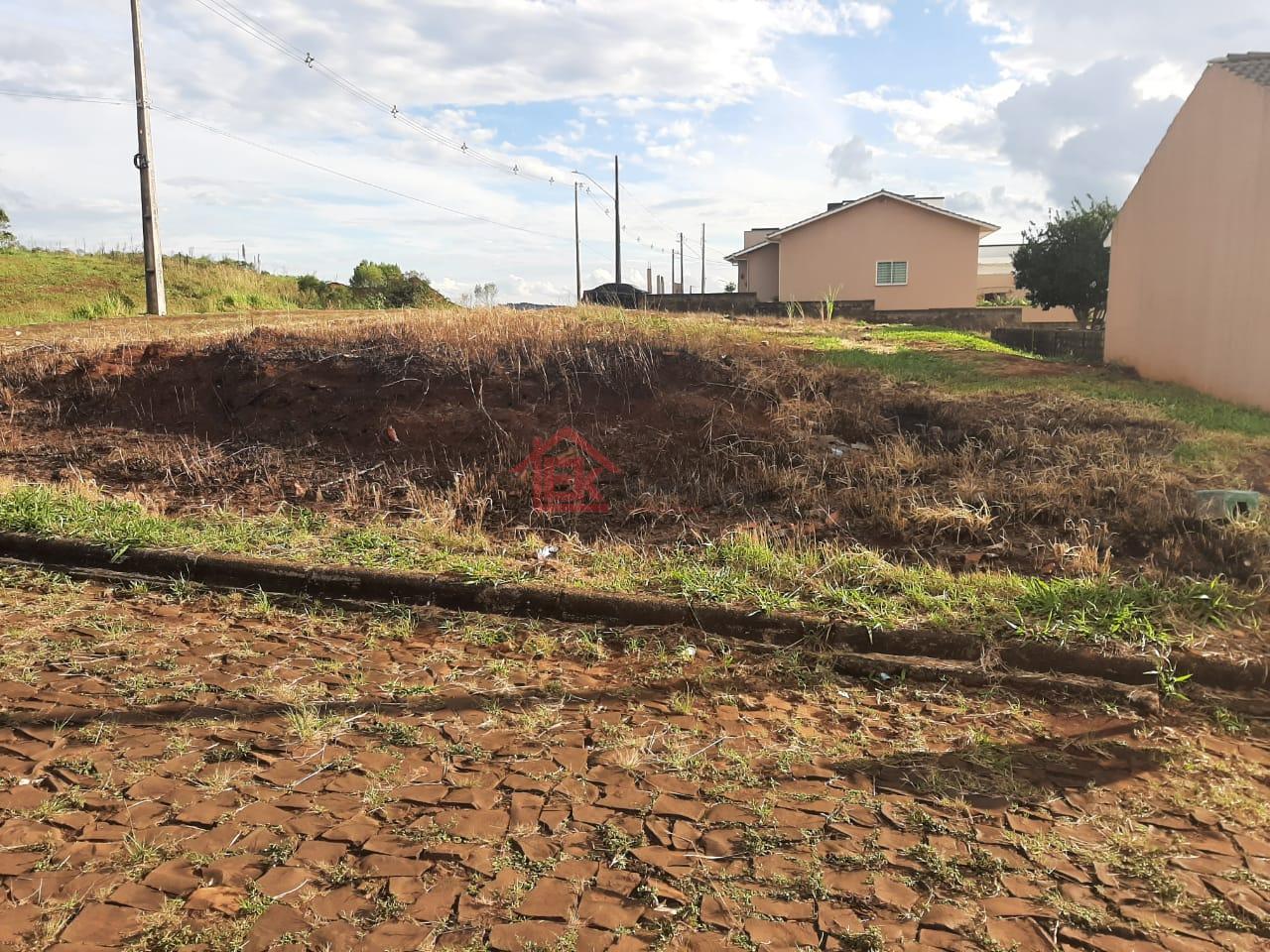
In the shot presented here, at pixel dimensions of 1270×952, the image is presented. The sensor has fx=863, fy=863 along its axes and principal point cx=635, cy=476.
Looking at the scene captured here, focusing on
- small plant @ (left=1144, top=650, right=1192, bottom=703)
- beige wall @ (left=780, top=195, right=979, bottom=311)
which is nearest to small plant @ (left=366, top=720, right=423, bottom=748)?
small plant @ (left=1144, top=650, right=1192, bottom=703)

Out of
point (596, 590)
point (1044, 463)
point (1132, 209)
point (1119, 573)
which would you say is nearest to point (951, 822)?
point (596, 590)

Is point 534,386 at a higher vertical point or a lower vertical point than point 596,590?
higher

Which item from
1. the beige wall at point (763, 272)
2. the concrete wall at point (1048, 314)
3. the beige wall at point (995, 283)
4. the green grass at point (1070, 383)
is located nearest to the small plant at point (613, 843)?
the green grass at point (1070, 383)

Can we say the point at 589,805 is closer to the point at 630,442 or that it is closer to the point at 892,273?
the point at 630,442

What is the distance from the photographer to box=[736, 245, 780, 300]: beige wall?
37.9 meters

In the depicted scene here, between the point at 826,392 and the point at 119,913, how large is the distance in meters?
7.25

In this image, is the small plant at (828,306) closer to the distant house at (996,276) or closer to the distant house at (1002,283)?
the distant house at (1002,283)

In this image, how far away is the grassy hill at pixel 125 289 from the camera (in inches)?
750

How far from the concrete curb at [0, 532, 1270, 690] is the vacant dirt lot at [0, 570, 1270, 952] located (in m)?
0.20

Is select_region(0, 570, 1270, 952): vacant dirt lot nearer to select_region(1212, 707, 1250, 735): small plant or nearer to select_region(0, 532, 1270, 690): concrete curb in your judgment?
select_region(1212, 707, 1250, 735): small plant

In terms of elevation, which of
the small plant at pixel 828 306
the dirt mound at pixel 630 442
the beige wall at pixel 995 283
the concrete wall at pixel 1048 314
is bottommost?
the dirt mound at pixel 630 442

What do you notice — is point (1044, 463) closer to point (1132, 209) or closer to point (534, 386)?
point (534, 386)

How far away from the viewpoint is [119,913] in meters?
2.22

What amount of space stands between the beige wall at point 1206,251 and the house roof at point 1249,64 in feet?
0.30
